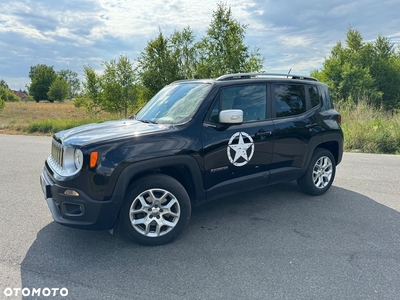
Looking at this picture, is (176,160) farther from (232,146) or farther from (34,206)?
(34,206)

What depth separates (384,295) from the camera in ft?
8.13

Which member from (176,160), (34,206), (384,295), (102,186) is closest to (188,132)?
(176,160)

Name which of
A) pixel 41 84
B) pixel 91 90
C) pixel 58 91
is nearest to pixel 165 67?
pixel 91 90

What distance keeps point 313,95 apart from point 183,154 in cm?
267

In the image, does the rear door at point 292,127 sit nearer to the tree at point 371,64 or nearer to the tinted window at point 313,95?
the tinted window at point 313,95

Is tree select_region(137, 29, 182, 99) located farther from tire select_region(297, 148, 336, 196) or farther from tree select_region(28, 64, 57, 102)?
tree select_region(28, 64, 57, 102)

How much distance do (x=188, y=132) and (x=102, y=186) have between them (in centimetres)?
112

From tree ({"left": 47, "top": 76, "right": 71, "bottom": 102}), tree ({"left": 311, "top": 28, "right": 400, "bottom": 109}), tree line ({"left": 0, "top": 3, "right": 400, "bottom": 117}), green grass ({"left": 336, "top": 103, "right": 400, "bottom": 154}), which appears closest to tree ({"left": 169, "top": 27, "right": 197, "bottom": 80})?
tree line ({"left": 0, "top": 3, "right": 400, "bottom": 117})

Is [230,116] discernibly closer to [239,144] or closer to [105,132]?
[239,144]

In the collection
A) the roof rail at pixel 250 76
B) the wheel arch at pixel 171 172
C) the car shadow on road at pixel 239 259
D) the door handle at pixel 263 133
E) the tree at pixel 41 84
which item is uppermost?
the tree at pixel 41 84

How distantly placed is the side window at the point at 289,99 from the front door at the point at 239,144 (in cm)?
26

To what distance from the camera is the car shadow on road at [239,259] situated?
2574 mm

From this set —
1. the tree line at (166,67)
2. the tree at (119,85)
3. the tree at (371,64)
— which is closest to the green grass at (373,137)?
the tree line at (166,67)

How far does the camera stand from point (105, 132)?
3.42 m
